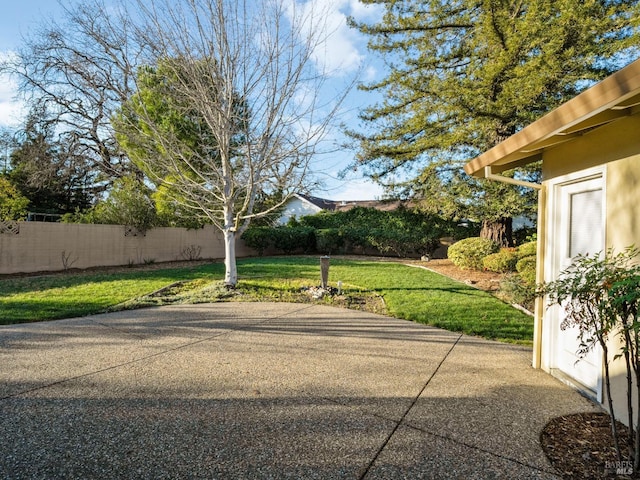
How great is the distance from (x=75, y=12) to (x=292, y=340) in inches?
318

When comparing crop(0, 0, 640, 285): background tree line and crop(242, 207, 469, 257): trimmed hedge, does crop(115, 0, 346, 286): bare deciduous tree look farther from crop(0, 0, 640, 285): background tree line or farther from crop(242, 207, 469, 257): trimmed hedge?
crop(242, 207, 469, 257): trimmed hedge

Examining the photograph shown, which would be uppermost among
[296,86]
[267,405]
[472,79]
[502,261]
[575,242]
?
[472,79]

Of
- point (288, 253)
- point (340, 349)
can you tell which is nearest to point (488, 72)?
point (340, 349)

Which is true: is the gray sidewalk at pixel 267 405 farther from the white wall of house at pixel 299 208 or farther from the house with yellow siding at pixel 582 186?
the white wall of house at pixel 299 208

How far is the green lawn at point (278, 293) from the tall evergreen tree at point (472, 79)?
3.68 metres

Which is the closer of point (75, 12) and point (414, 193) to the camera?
point (75, 12)

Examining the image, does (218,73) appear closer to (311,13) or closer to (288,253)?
(311,13)

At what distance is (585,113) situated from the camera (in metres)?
2.56

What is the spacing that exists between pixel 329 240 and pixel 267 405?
602 inches

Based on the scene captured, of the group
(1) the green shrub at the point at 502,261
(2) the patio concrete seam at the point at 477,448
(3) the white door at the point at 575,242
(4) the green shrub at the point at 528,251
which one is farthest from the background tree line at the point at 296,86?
(2) the patio concrete seam at the point at 477,448

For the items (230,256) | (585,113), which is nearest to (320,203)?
(230,256)

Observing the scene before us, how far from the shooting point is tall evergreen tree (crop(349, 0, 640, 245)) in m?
9.58

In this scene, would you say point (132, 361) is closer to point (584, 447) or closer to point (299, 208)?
point (584, 447)

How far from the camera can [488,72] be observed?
32.9ft
